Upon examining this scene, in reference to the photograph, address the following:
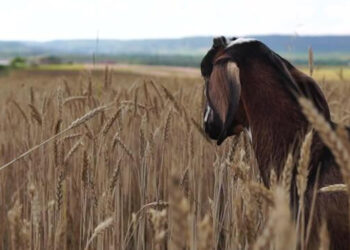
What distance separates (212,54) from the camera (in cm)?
212

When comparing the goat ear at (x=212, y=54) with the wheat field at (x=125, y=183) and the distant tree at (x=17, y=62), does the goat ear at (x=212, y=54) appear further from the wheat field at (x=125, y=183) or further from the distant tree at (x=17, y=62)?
the distant tree at (x=17, y=62)

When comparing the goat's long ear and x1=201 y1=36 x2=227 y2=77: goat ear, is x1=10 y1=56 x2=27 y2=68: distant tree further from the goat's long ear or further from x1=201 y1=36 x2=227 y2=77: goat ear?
the goat's long ear

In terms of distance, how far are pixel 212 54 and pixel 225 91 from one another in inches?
14.2

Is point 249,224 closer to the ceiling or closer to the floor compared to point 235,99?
closer to the floor

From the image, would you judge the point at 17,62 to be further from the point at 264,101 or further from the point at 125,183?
the point at 264,101

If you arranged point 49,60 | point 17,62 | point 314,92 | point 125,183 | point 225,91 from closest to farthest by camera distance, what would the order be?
point 225,91 < point 314,92 < point 125,183 < point 17,62 < point 49,60

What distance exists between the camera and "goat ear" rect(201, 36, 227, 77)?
6.84 feet

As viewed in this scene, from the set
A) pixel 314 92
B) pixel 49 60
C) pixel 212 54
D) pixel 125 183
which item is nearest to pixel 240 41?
pixel 212 54

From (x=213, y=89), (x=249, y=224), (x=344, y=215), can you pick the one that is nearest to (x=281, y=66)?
(x=213, y=89)

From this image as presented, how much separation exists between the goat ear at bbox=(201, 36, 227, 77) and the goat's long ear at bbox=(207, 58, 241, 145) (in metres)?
0.21

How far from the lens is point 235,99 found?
5.61ft

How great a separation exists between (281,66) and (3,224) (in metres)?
1.33

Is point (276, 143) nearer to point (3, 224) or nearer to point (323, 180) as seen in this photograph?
point (323, 180)

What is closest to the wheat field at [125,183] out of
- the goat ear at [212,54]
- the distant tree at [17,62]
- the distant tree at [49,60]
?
the goat ear at [212,54]
